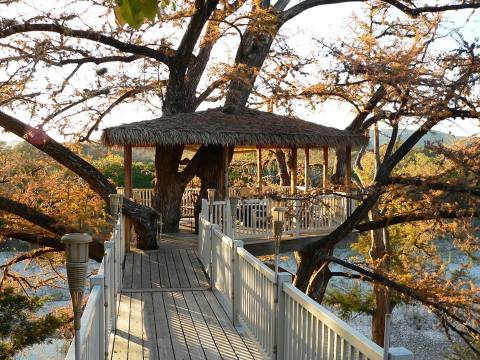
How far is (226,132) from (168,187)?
3225mm

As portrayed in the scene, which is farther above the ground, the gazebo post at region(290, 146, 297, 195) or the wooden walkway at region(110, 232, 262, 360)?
the gazebo post at region(290, 146, 297, 195)

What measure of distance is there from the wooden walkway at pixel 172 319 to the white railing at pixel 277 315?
22cm

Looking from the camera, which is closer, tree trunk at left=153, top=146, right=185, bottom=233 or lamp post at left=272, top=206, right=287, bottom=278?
lamp post at left=272, top=206, right=287, bottom=278

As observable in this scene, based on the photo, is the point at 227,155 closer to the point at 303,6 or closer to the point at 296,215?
the point at 296,215

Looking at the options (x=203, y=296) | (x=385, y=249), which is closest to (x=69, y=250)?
(x=203, y=296)

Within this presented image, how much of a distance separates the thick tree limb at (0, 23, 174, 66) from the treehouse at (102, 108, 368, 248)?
71.6 inches

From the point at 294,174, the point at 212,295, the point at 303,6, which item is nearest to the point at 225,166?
the point at 294,174

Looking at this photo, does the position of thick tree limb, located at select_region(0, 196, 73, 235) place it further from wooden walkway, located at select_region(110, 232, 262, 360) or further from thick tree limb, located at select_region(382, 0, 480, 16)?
thick tree limb, located at select_region(382, 0, 480, 16)

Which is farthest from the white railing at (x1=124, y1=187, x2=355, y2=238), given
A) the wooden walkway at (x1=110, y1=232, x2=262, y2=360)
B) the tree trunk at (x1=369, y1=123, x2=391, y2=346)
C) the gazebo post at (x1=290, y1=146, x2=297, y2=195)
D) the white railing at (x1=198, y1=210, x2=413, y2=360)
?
the tree trunk at (x1=369, y1=123, x2=391, y2=346)

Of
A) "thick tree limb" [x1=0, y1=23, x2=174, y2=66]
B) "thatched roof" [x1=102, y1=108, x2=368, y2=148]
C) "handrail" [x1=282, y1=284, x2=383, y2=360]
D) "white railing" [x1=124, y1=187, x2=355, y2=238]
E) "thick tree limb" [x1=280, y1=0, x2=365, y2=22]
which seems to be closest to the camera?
"handrail" [x1=282, y1=284, x2=383, y2=360]

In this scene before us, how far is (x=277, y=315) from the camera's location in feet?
15.8

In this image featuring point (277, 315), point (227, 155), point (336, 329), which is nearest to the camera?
point (336, 329)

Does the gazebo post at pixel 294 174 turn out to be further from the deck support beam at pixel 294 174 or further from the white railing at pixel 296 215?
the white railing at pixel 296 215

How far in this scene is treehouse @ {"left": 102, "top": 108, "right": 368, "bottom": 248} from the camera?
12.0 metres
